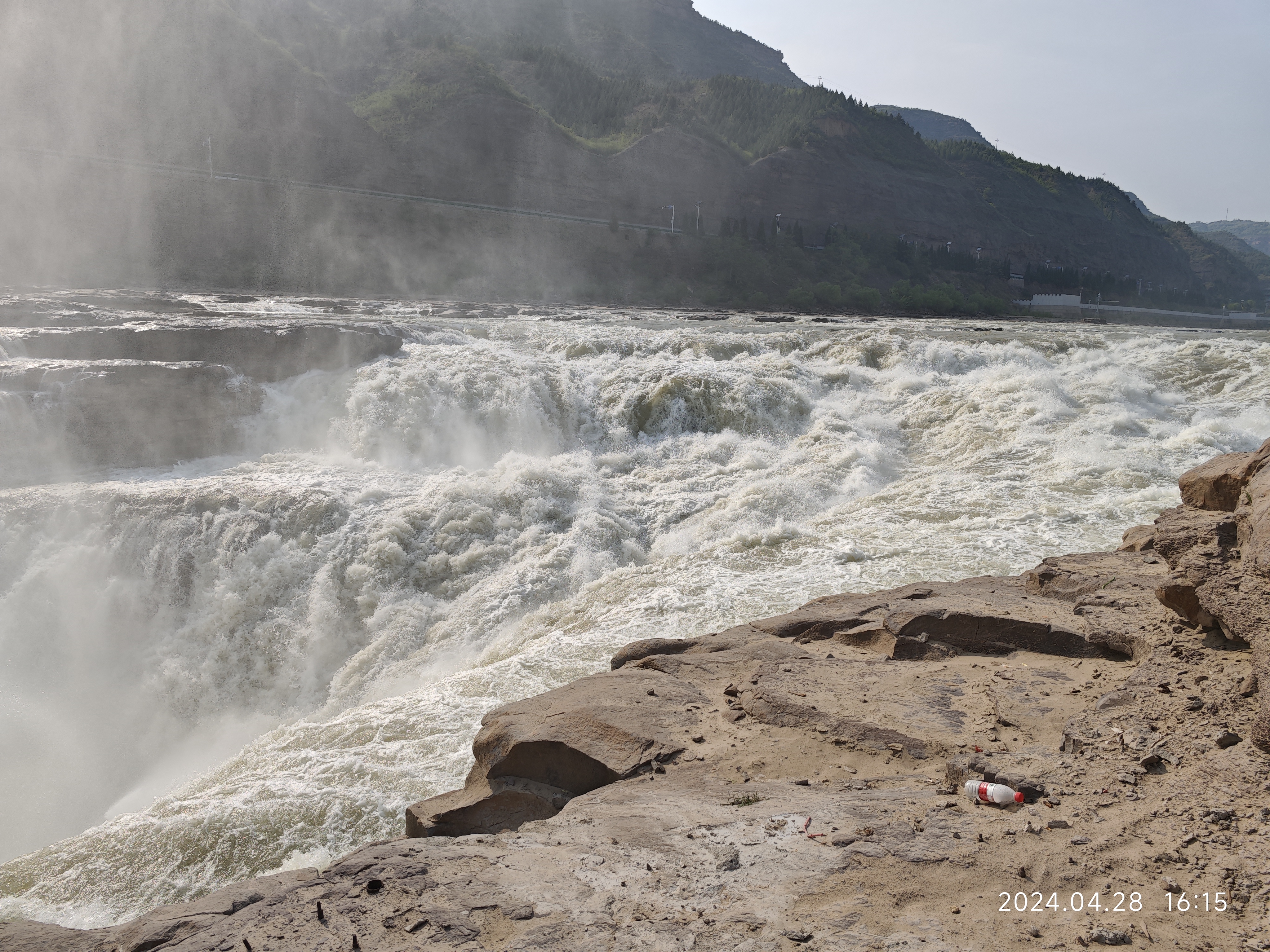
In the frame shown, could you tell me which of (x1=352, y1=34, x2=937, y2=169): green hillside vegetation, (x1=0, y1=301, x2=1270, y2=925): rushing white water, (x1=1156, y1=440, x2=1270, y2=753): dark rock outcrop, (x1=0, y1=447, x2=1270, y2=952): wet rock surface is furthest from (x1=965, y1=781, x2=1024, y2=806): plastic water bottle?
(x1=352, y1=34, x2=937, y2=169): green hillside vegetation

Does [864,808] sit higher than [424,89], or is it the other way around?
[424,89]

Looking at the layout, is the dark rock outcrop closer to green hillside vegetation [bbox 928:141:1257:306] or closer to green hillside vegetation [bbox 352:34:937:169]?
green hillside vegetation [bbox 352:34:937:169]

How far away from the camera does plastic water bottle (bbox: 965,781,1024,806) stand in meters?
2.86

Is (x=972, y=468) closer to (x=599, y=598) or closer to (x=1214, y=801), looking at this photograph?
(x=599, y=598)

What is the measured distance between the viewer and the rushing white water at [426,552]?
5293 mm

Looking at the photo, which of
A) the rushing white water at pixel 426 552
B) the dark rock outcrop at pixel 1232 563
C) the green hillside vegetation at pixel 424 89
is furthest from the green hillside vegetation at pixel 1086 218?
the dark rock outcrop at pixel 1232 563

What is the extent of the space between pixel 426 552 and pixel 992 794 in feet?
24.3

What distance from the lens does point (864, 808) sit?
9.87 ft

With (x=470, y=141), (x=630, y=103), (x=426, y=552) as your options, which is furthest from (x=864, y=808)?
(x=630, y=103)

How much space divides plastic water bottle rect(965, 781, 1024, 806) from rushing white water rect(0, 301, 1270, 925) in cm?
320

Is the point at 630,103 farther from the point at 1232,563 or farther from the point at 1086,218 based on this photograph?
the point at 1232,563

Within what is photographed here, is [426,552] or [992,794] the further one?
[426,552]

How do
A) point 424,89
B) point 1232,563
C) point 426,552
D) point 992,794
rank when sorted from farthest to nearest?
point 424,89
point 426,552
point 1232,563
point 992,794

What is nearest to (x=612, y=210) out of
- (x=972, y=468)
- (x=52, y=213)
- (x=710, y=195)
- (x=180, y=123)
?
(x=710, y=195)
